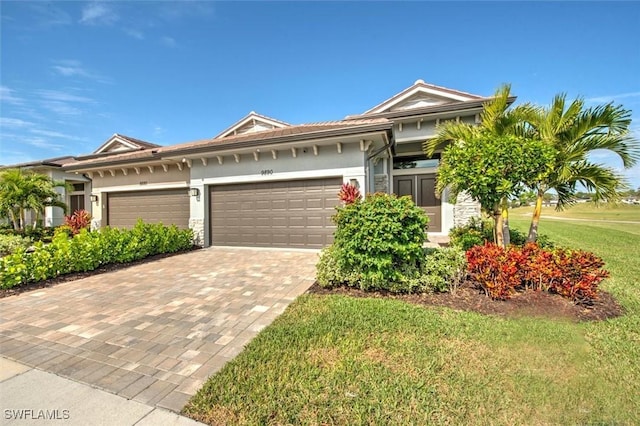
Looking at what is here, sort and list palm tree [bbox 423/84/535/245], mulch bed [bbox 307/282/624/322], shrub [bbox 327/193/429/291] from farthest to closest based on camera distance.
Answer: palm tree [bbox 423/84/535/245] → shrub [bbox 327/193/429/291] → mulch bed [bbox 307/282/624/322]

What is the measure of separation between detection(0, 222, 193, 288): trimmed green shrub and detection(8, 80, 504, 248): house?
1744 millimetres

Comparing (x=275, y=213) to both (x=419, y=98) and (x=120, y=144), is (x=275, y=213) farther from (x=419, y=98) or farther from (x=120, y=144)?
(x=120, y=144)

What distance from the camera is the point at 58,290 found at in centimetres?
506

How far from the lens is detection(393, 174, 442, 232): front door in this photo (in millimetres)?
10953

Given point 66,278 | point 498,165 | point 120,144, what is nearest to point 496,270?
point 498,165

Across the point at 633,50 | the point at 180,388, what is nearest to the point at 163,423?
the point at 180,388

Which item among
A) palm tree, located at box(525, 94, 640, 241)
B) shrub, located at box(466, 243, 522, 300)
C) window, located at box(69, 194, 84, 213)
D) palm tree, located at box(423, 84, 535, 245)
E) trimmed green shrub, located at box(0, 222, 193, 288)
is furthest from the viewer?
window, located at box(69, 194, 84, 213)

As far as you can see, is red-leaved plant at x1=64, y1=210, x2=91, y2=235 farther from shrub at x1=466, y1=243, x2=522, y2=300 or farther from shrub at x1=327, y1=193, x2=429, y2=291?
shrub at x1=466, y1=243, x2=522, y2=300

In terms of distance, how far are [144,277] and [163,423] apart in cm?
498

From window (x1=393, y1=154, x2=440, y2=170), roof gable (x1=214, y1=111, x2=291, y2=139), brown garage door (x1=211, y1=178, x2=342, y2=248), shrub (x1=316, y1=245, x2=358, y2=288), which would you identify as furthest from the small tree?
roof gable (x1=214, y1=111, x2=291, y2=139)

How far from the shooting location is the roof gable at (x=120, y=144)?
1697cm

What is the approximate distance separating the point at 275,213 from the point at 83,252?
5137mm

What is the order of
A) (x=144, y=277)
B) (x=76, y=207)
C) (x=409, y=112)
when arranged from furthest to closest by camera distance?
(x=76, y=207) → (x=409, y=112) → (x=144, y=277)

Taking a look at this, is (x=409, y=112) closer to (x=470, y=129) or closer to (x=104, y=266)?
(x=470, y=129)
